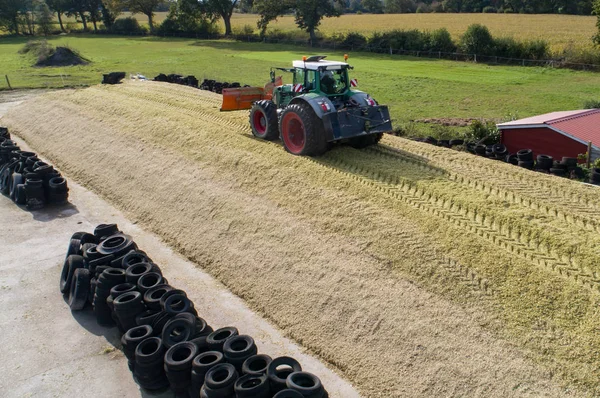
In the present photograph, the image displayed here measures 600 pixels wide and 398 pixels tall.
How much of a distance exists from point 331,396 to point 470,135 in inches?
477

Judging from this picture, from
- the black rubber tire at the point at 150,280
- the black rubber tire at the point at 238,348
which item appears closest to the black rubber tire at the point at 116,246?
the black rubber tire at the point at 150,280

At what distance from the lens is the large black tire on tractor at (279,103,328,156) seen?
45.5 feet

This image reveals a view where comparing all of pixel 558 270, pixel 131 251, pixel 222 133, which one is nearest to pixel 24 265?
pixel 131 251

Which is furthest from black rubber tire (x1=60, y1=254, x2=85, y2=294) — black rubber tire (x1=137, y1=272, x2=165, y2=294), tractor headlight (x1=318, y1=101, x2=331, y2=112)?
tractor headlight (x1=318, y1=101, x2=331, y2=112)

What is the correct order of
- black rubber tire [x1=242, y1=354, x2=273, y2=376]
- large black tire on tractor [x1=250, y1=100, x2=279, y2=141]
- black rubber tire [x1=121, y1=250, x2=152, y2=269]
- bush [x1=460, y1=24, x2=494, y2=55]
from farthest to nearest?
bush [x1=460, y1=24, x2=494, y2=55] → large black tire on tractor [x1=250, y1=100, x2=279, y2=141] → black rubber tire [x1=121, y1=250, x2=152, y2=269] → black rubber tire [x1=242, y1=354, x2=273, y2=376]

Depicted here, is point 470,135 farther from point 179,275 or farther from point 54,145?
point 54,145

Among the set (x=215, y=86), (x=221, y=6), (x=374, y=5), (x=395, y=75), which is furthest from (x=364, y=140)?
(x=374, y=5)

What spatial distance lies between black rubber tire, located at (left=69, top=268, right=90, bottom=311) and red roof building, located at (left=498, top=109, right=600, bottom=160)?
12607mm

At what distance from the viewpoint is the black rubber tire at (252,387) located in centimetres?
687

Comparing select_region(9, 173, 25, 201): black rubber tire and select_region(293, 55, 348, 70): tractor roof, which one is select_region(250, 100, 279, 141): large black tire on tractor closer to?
select_region(293, 55, 348, 70): tractor roof

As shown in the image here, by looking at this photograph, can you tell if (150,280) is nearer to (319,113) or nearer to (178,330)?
(178,330)

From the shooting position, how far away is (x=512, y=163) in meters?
14.9

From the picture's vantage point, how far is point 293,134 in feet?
48.6

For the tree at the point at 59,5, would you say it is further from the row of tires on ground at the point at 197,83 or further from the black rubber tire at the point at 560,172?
the black rubber tire at the point at 560,172
